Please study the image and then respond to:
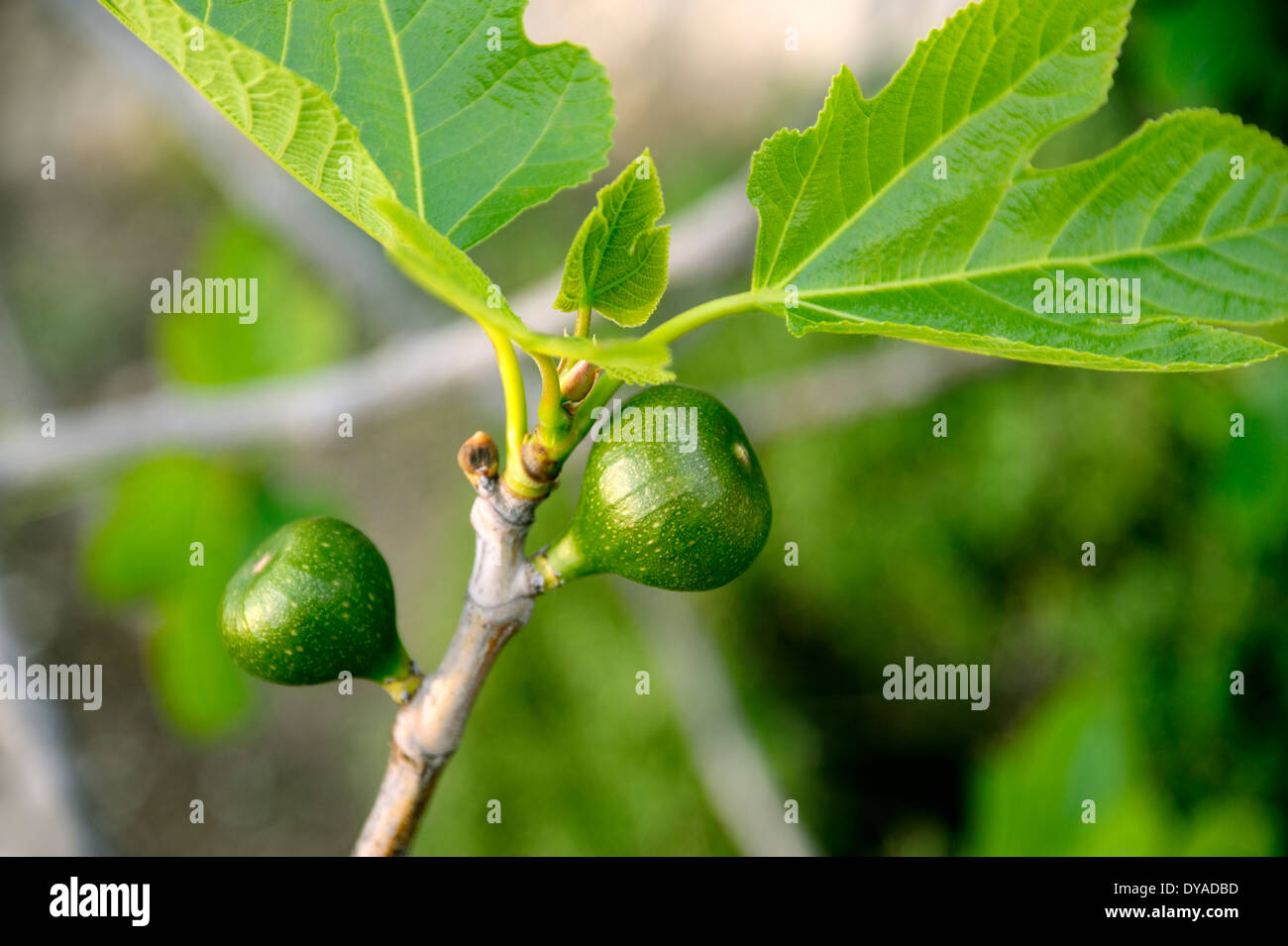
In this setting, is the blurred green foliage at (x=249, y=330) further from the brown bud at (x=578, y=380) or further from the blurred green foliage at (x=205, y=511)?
the brown bud at (x=578, y=380)

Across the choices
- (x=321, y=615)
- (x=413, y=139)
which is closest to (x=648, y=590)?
(x=321, y=615)

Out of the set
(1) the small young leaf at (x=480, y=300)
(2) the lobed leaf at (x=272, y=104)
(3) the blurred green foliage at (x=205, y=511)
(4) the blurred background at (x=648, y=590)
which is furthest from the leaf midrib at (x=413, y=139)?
(3) the blurred green foliage at (x=205, y=511)

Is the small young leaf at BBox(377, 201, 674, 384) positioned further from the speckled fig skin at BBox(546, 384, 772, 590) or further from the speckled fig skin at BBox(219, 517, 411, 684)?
the speckled fig skin at BBox(219, 517, 411, 684)

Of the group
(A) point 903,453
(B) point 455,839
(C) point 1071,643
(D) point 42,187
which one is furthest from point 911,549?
(D) point 42,187

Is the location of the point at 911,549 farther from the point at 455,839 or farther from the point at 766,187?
the point at 766,187

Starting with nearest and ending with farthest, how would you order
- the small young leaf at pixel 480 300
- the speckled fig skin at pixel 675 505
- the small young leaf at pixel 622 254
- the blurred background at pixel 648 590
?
the small young leaf at pixel 480 300 < the small young leaf at pixel 622 254 < the speckled fig skin at pixel 675 505 < the blurred background at pixel 648 590
